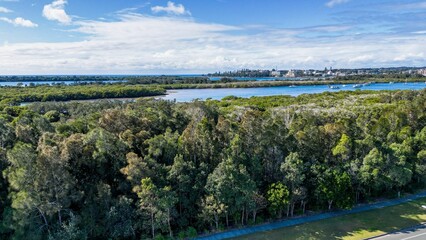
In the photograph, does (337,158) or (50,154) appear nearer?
(50,154)

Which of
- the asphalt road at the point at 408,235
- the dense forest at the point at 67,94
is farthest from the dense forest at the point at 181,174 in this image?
the dense forest at the point at 67,94

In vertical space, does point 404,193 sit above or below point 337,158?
below

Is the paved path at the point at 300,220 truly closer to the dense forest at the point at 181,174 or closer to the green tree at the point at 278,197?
the dense forest at the point at 181,174

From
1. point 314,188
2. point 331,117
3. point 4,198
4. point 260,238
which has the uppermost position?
point 331,117

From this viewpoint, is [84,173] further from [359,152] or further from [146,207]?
[359,152]

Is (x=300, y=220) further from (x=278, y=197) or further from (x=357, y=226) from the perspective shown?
(x=357, y=226)

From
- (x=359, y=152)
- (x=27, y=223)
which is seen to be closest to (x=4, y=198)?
(x=27, y=223)
